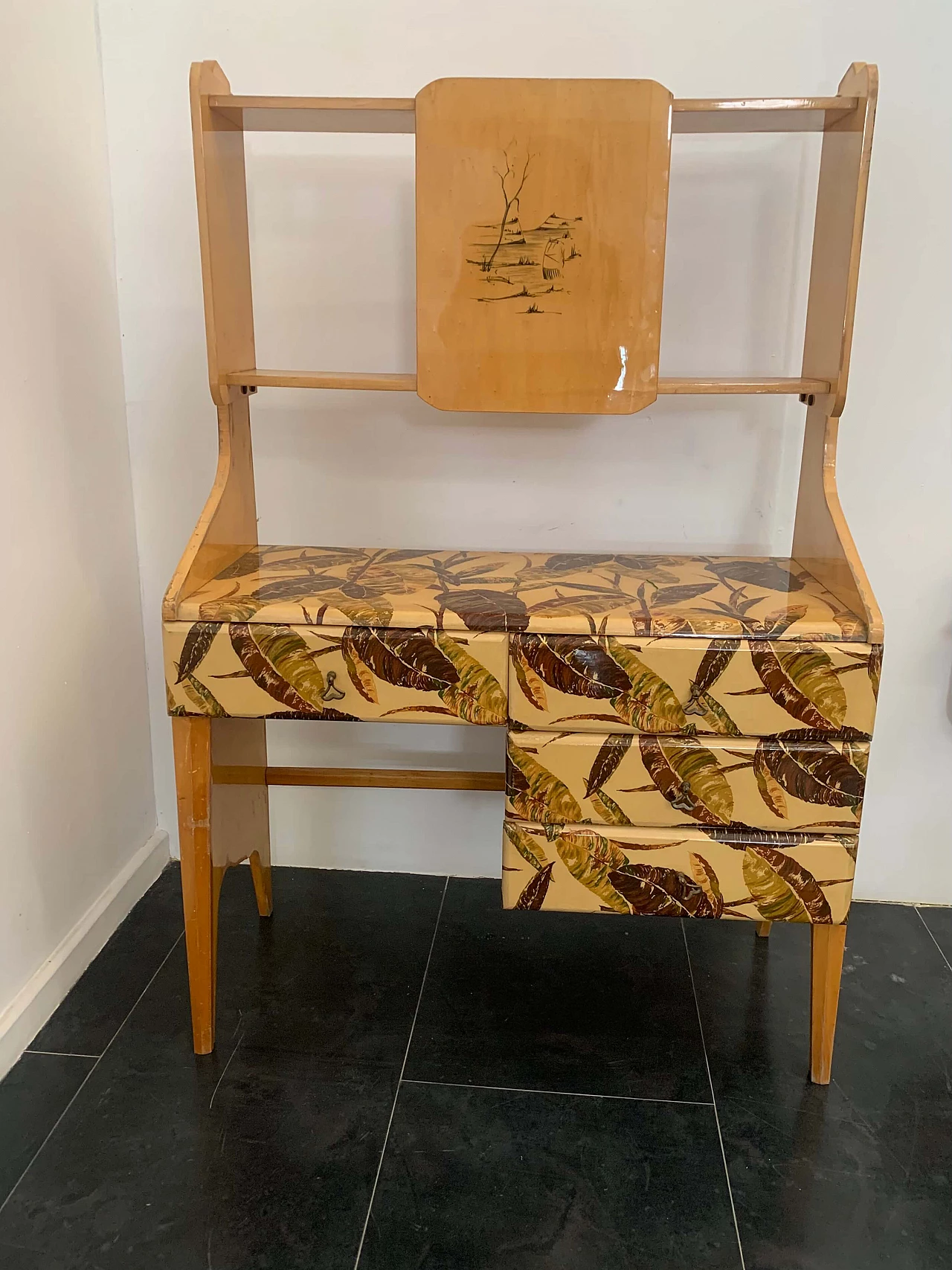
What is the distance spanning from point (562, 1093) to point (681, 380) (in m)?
1.17

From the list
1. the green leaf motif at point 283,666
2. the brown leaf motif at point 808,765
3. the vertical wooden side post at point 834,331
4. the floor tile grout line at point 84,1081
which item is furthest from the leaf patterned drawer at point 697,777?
the floor tile grout line at point 84,1081

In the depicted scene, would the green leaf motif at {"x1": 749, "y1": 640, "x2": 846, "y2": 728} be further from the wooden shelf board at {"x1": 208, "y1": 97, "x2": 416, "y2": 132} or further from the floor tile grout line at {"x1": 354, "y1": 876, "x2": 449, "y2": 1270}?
the wooden shelf board at {"x1": 208, "y1": 97, "x2": 416, "y2": 132}

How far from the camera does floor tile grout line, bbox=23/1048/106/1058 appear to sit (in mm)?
1597

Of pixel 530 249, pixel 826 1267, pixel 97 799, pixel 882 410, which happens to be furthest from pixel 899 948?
pixel 97 799

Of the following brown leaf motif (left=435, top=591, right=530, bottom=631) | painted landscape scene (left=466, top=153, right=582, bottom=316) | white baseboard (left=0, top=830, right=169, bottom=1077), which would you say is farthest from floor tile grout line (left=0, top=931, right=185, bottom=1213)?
painted landscape scene (left=466, top=153, right=582, bottom=316)

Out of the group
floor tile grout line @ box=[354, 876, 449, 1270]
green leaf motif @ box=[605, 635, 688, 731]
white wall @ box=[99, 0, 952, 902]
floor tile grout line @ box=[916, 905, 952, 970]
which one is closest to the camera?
floor tile grout line @ box=[354, 876, 449, 1270]

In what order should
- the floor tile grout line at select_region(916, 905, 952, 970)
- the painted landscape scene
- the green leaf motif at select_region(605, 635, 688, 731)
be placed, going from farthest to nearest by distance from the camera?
1. the floor tile grout line at select_region(916, 905, 952, 970)
2. the painted landscape scene
3. the green leaf motif at select_region(605, 635, 688, 731)

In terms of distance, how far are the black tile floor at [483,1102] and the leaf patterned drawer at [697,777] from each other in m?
0.47

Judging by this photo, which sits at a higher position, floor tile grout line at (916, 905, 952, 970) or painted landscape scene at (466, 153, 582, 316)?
painted landscape scene at (466, 153, 582, 316)

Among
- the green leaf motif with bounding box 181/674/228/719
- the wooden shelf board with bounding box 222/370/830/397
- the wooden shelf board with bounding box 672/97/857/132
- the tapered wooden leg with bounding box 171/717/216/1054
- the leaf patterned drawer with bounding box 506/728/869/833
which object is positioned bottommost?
the tapered wooden leg with bounding box 171/717/216/1054

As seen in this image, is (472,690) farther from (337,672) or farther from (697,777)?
(697,777)

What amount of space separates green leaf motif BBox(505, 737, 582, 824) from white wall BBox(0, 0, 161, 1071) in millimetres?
846

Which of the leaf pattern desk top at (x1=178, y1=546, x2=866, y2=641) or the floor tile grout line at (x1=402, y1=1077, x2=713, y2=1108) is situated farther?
the floor tile grout line at (x1=402, y1=1077, x2=713, y2=1108)

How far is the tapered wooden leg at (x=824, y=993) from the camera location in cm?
150
